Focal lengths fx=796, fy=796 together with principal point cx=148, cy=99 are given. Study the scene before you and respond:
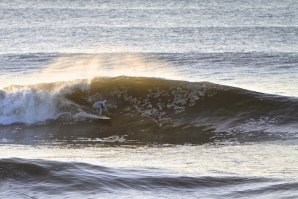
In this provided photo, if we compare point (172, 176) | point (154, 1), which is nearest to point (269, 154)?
point (172, 176)

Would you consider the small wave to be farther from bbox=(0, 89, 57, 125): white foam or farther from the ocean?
bbox=(0, 89, 57, 125): white foam

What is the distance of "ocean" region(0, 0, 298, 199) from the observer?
1047cm

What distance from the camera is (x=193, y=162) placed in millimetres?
11883

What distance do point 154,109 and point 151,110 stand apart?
79 millimetres

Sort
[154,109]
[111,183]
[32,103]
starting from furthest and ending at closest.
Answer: [32,103] < [154,109] < [111,183]

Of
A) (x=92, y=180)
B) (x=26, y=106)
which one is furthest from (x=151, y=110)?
(x=92, y=180)

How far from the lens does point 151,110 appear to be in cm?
1827

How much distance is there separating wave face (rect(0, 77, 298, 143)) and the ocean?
0.03m

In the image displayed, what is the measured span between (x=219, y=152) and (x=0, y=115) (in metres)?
6.98

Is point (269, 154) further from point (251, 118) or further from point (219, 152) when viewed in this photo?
point (251, 118)

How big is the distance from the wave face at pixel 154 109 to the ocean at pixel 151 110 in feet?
0.09

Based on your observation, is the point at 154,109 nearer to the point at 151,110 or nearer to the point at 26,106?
the point at 151,110

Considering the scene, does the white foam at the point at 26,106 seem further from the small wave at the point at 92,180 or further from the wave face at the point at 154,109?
the small wave at the point at 92,180

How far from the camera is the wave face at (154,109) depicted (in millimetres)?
16125
